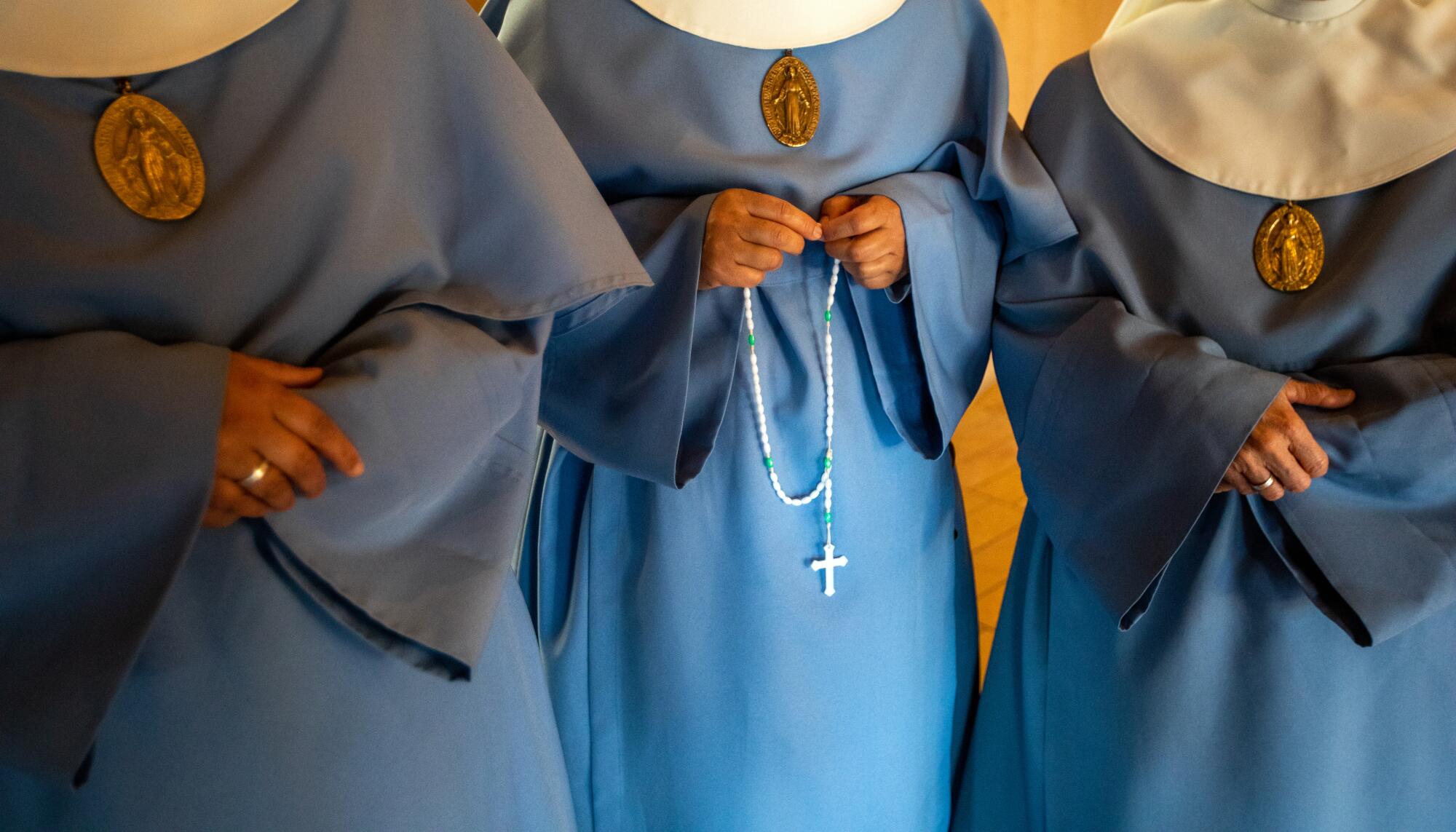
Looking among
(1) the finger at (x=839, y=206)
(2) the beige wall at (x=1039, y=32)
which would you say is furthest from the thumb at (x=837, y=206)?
→ (2) the beige wall at (x=1039, y=32)

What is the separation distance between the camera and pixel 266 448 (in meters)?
1.03

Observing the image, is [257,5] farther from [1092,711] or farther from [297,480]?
[1092,711]

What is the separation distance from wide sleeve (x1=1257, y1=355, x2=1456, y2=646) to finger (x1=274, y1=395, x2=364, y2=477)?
1.22 m

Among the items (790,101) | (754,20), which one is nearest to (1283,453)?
(790,101)

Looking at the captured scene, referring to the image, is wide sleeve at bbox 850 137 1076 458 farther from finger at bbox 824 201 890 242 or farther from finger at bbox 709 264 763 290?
finger at bbox 709 264 763 290

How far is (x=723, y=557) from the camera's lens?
171cm

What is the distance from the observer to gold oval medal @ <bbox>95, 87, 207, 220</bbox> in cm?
112

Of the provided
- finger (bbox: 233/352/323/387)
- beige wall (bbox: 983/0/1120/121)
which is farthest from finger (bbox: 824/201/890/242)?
beige wall (bbox: 983/0/1120/121)

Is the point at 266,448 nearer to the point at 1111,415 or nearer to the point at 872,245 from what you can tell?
the point at 872,245

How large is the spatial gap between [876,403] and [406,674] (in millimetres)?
886

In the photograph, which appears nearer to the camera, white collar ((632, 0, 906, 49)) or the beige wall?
white collar ((632, 0, 906, 49))

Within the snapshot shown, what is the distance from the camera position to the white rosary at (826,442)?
166 centimetres

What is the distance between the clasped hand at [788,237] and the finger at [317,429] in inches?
26.0

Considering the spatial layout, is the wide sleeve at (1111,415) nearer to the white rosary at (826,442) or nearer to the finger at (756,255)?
the white rosary at (826,442)
